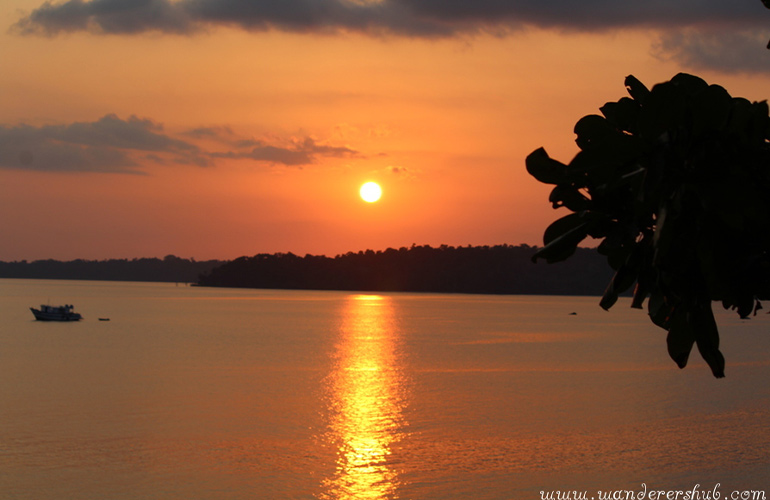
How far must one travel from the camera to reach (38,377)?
48.6 metres

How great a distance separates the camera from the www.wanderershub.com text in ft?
75.7

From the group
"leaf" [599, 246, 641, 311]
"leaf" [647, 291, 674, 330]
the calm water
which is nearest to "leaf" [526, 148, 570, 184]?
"leaf" [599, 246, 641, 311]

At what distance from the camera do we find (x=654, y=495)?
76.9 ft

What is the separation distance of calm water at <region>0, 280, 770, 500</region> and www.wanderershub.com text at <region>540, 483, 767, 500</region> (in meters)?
0.46

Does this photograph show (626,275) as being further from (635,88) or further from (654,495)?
(654,495)

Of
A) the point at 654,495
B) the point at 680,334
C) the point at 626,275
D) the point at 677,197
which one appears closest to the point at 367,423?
the point at 654,495

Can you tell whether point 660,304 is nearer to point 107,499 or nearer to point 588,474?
point 107,499

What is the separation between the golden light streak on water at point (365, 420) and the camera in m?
23.8

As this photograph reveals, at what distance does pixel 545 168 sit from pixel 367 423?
31296 mm

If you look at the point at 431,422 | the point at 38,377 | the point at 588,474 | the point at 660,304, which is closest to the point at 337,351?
the point at 38,377

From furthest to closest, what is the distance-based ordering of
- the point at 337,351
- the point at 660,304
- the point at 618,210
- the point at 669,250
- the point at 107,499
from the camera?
1. the point at 337,351
2. the point at 107,499
3. the point at 660,304
4. the point at 618,210
5. the point at 669,250

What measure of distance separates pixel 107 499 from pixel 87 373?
31.6 m

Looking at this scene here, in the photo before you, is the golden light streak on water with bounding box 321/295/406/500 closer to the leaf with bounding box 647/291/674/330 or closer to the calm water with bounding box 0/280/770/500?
the calm water with bounding box 0/280/770/500

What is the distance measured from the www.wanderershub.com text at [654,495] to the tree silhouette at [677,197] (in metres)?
20.8
